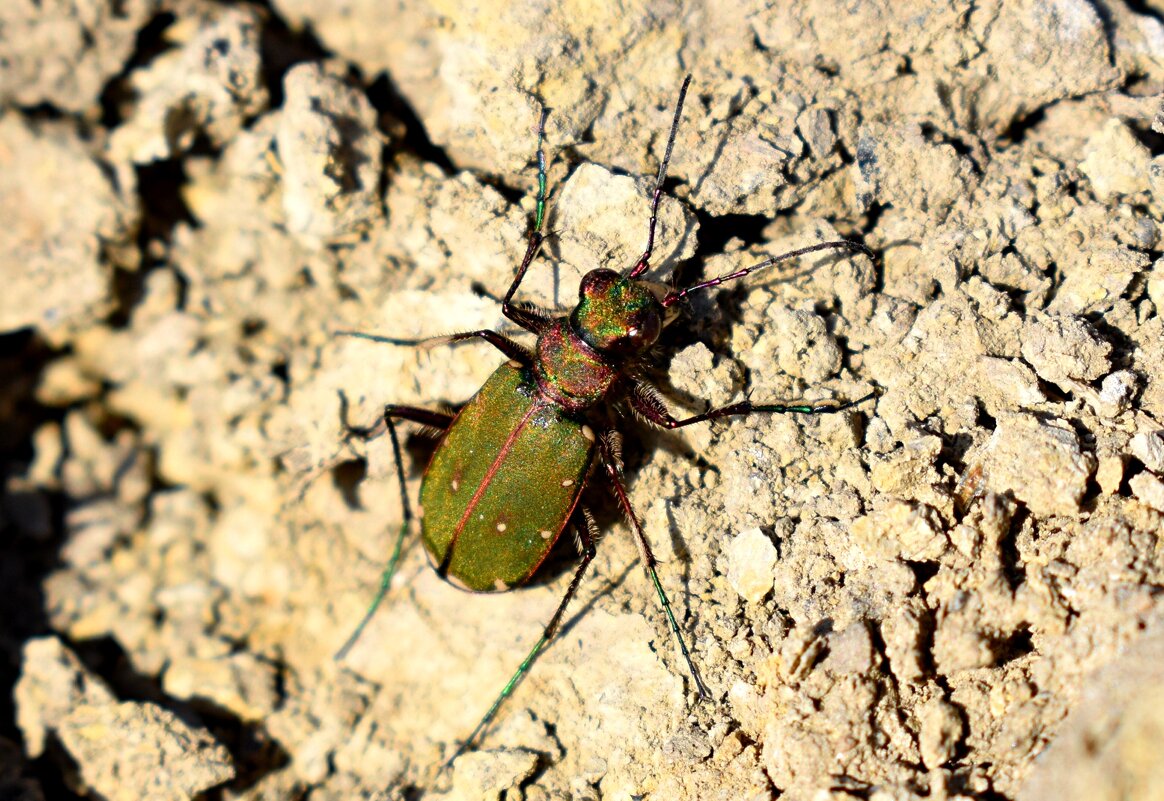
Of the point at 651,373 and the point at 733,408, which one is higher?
the point at 651,373

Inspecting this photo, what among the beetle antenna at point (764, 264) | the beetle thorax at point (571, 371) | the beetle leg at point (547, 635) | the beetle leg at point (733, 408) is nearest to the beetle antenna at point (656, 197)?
the beetle antenna at point (764, 264)

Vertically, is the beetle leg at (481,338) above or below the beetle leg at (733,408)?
above

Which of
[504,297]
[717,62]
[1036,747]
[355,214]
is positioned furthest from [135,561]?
[1036,747]

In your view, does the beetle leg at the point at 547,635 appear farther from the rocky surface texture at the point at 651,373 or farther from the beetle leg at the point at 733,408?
the beetle leg at the point at 733,408

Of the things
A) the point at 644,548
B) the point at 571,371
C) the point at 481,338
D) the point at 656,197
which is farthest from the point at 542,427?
the point at 656,197

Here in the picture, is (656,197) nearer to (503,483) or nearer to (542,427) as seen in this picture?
(542,427)

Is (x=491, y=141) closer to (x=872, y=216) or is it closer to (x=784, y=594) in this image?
(x=872, y=216)
